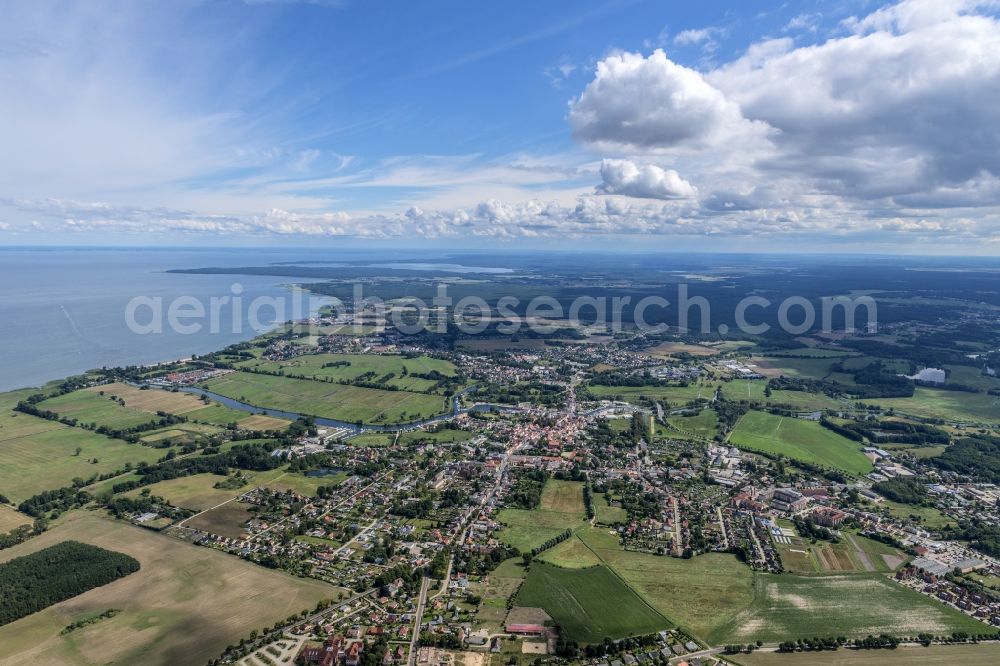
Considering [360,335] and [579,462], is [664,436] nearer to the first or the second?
[579,462]

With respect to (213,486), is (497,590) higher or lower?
lower

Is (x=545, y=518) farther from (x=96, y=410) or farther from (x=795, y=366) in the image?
Result: (x=795, y=366)

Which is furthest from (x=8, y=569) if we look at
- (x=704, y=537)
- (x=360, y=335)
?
(x=360, y=335)

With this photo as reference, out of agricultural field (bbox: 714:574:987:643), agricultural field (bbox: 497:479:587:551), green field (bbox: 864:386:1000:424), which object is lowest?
agricultural field (bbox: 714:574:987:643)

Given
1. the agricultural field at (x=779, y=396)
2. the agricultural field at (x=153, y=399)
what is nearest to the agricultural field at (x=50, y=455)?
the agricultural field at (x=153, y=399)

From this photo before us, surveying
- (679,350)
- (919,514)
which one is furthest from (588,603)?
(679,350)

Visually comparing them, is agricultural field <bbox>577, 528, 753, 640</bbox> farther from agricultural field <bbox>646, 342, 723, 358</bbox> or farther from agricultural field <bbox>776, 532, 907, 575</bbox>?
agricultural field <bbox>646, 342, 723, 358</bbox>

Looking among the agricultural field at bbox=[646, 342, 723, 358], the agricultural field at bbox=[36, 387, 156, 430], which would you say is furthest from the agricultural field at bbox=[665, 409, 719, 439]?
the agricultural field at bbox=[36, 387, 156, 430]
